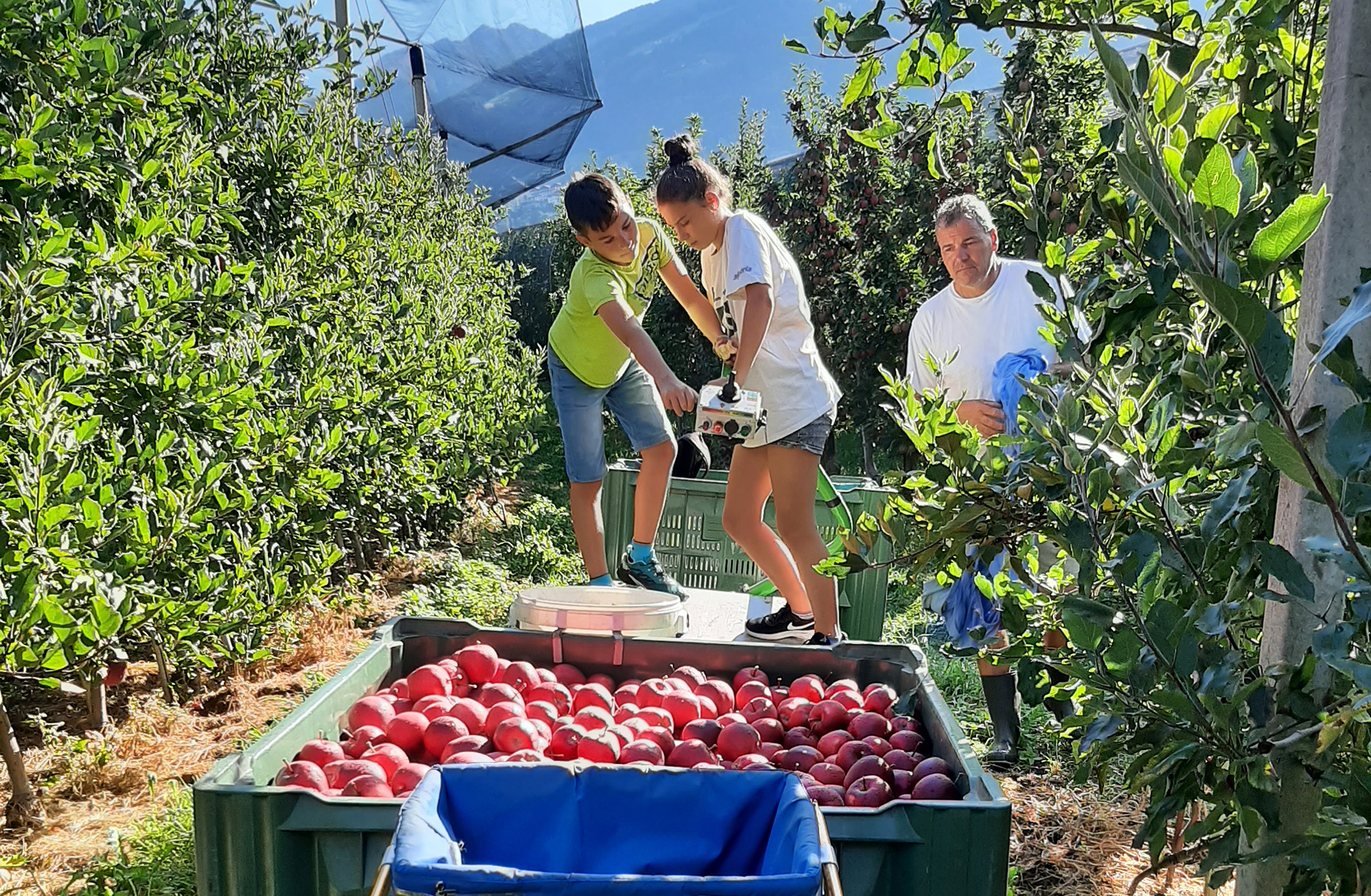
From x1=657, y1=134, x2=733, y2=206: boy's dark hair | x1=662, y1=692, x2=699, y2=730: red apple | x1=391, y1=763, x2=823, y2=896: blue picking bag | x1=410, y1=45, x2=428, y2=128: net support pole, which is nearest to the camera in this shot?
x1=391, y1=763, x2=823, y2=896: blue picking bag

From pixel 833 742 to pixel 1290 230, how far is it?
5.23 feet

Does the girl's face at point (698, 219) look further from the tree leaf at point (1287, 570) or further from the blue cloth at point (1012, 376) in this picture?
the tree leaf at point (1287, 570)

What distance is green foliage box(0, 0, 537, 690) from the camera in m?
2.55

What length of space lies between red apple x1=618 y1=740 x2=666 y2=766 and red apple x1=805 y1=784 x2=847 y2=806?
0.33m

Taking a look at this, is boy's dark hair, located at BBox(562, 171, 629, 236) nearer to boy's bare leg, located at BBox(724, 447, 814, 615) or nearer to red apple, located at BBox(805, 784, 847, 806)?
boy's bare leg, located at BBox(724, 447, 814, 615)

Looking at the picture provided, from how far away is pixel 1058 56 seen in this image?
313 inches

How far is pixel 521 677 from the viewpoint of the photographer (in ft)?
8.32

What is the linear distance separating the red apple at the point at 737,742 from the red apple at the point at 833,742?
0.45ft

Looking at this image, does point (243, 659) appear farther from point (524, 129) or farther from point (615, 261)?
point (524, 129)

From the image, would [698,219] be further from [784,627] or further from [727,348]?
[784,627]

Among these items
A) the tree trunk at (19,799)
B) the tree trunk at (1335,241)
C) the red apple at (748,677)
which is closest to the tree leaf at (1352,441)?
the tree trunk at (1335,241)

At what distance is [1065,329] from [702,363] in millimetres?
10103

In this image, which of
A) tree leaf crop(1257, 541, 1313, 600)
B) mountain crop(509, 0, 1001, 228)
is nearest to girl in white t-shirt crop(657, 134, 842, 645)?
tree leaf crop(1257, 541, 1313, 600)

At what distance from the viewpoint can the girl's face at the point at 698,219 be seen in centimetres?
348
